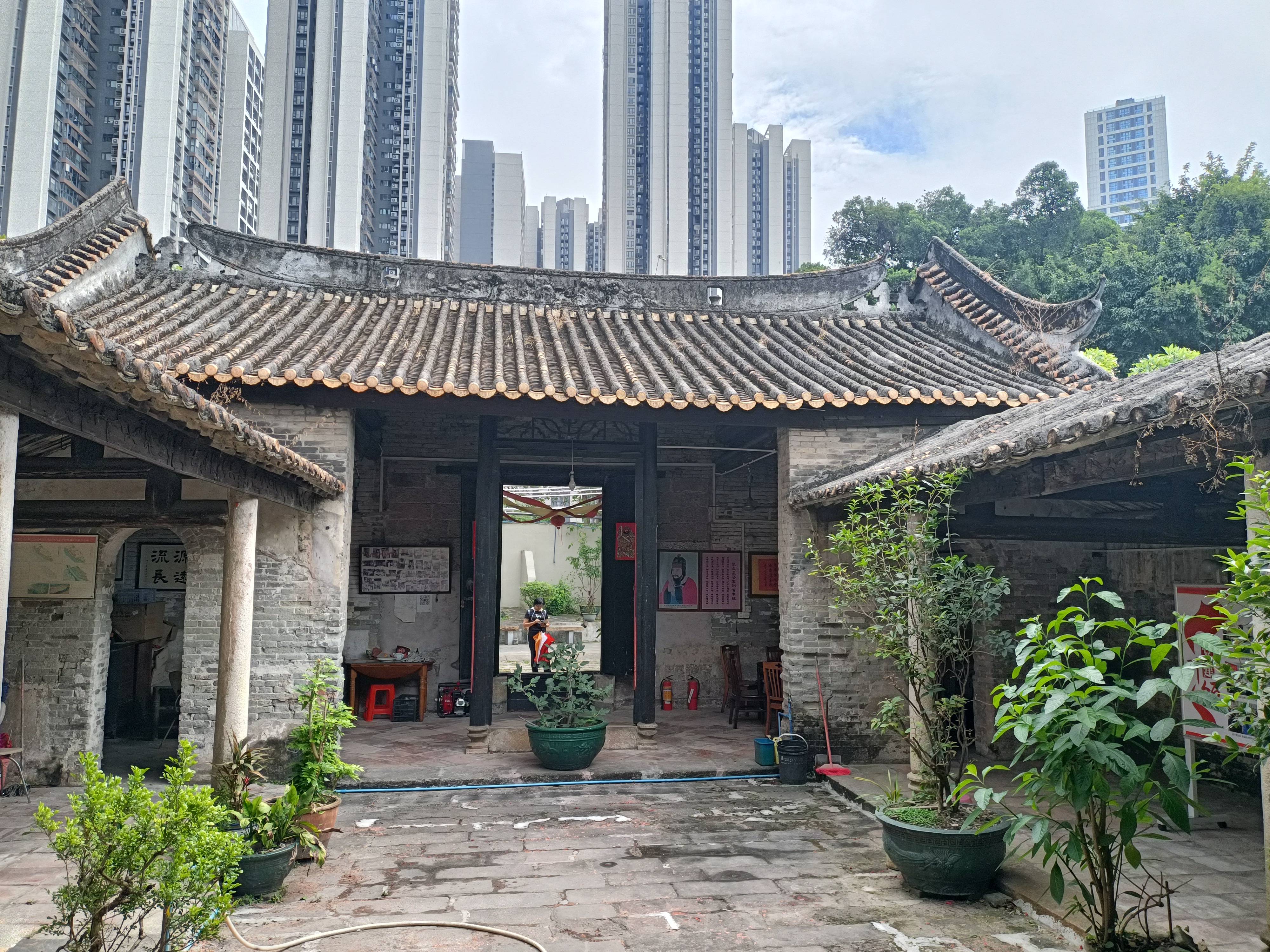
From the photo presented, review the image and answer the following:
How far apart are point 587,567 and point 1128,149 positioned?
270 feet

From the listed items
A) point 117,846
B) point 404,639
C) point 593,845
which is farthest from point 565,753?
point 117,846

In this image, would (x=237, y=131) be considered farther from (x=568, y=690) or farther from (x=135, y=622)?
(x=568, y=690)

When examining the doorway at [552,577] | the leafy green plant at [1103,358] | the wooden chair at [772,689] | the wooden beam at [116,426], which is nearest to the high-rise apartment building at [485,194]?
the doorway at [552,577]

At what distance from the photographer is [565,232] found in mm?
60406

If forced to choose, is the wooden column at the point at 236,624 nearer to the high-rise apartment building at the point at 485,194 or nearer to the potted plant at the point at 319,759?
the potted plant at the point at 319,759

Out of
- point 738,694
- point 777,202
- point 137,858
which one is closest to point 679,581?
point 738,694

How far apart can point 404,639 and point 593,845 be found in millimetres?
5406

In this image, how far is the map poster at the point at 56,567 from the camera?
6980 millimetres

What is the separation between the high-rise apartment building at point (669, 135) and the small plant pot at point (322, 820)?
36.0 metres

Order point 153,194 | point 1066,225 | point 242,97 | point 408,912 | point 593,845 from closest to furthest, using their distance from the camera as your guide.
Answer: point 408,912 < point 593,845 < point 1066,225 < point 153,194 < point 242,97

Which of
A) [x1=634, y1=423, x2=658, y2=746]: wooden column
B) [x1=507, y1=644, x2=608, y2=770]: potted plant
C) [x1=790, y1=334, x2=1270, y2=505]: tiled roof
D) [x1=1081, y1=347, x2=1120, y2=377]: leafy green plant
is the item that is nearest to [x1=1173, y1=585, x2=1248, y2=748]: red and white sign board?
[x1=790, y1=334, x2=1270, y2=505]: tiled roof

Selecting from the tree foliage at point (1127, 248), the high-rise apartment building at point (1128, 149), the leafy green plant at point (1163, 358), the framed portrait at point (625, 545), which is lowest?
Result: the framed portrait at point (625, 545)

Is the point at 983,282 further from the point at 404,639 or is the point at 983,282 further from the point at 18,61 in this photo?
the point at 18,61

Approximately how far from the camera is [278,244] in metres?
9.55
